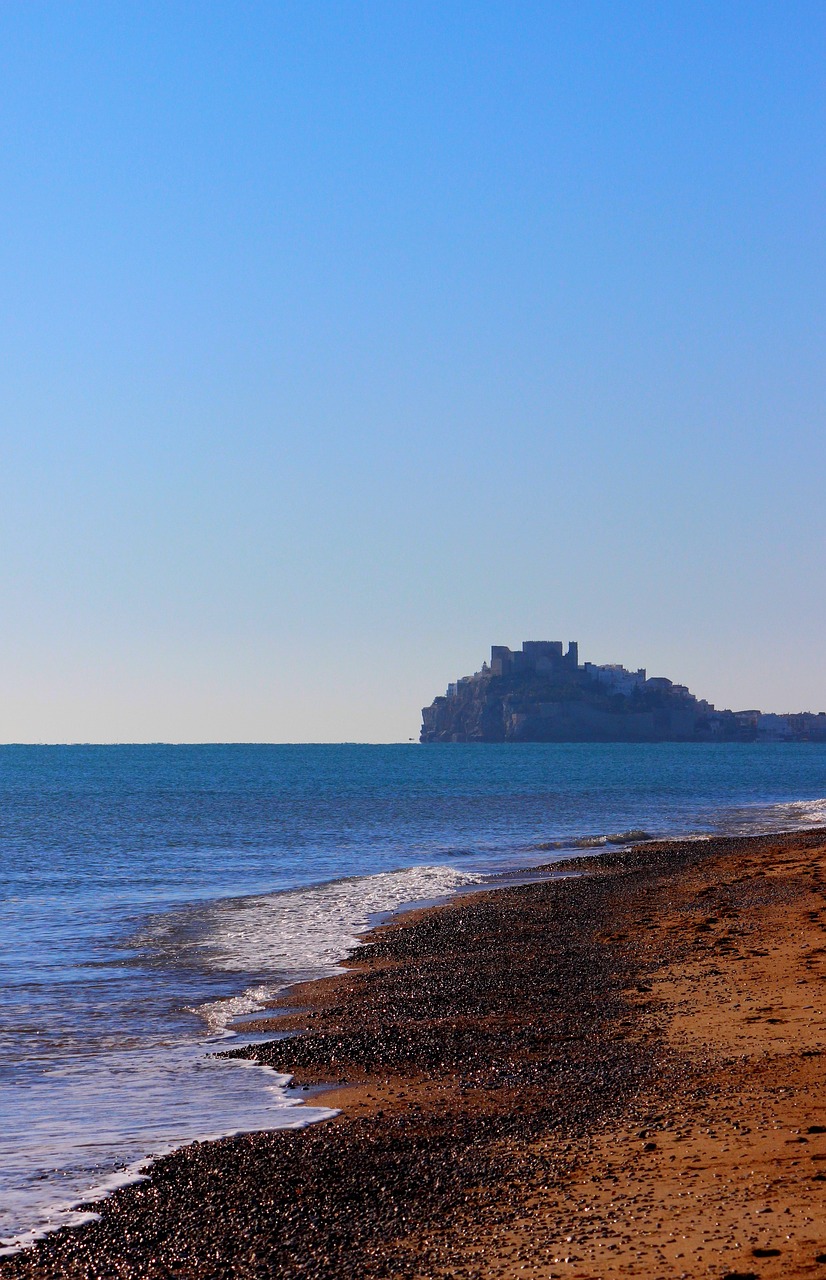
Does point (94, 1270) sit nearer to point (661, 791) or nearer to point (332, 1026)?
point (332, 1026)

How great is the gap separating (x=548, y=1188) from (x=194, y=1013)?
10918mm

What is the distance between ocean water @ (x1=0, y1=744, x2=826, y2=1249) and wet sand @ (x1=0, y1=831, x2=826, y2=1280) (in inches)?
35.3

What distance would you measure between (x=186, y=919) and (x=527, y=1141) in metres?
21.4

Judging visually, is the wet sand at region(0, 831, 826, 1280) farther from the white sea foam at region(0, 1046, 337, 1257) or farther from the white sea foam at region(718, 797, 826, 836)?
the white sea foam at region(718, 797, 826, 836)

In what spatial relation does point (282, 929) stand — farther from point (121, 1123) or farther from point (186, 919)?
point (121, 1123)

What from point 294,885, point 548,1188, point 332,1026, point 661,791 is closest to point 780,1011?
point 332,1026

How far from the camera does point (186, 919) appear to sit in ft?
103

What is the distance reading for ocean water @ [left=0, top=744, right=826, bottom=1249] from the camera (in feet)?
42.9

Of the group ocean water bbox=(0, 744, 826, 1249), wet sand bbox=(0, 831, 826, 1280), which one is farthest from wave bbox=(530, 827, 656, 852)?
wet sand bbox=(0, 831, 826, 1280)

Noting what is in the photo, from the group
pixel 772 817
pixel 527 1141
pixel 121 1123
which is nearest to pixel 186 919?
pixel 121 1123

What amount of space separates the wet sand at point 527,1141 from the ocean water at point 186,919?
2.94 ft

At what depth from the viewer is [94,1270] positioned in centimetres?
905

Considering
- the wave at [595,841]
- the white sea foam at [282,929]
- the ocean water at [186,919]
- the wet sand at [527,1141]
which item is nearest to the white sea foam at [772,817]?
the ocean water at [186,919]

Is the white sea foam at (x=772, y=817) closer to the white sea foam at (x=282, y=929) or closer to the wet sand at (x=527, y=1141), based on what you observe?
the white sea foam at (x=282, y=929)
